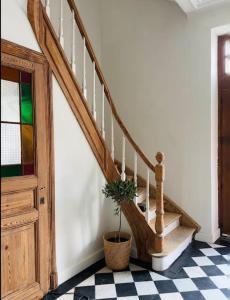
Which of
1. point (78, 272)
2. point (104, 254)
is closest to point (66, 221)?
point (78, 272)

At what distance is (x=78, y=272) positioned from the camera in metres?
3.00

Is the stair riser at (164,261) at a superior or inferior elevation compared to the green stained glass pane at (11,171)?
inferior

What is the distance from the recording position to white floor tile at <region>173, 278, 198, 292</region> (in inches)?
106

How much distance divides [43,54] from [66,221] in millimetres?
1662

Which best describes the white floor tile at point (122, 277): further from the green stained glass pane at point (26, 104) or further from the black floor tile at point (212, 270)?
the green stained glass pane at point (26, 104)

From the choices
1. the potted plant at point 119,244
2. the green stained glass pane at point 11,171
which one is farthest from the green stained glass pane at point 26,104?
the potted plant at point 119,244

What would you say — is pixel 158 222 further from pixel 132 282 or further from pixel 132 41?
pixel 132 41

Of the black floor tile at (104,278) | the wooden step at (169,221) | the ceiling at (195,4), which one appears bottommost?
the black floor tile at (104,278)

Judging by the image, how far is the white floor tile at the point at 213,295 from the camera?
2.55 m

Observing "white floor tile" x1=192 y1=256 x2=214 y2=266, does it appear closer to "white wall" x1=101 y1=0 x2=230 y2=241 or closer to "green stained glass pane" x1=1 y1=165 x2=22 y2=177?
"white wall" x1=101 y1=0 x2=230 y2=241

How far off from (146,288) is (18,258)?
4.17 ft

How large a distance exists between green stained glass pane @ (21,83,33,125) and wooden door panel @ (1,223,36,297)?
0.94 meters

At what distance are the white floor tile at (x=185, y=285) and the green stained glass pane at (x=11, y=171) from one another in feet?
6.22

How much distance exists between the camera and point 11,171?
2.31m
